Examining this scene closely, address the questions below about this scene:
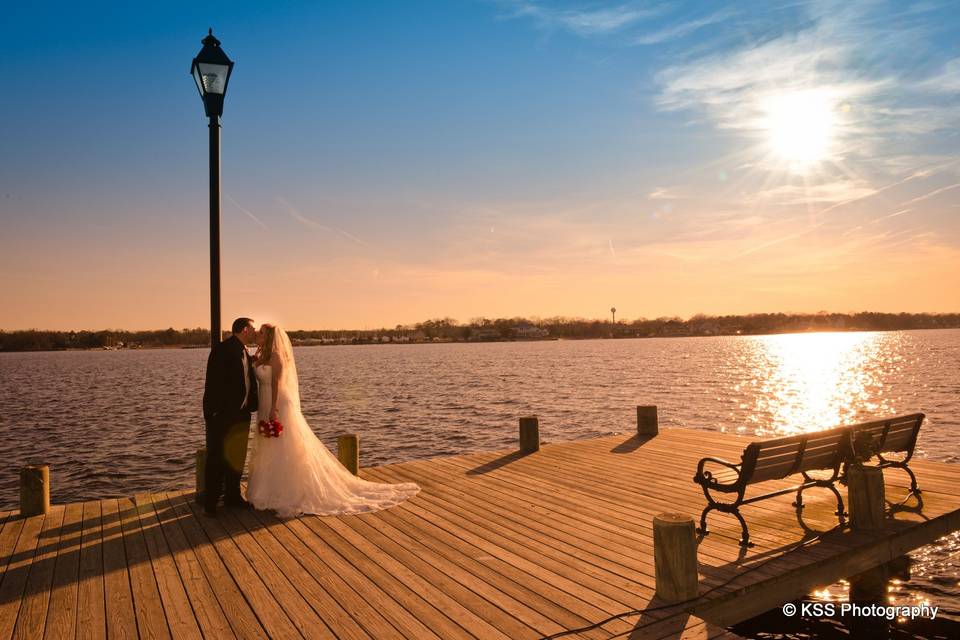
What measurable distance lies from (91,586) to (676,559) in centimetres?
518

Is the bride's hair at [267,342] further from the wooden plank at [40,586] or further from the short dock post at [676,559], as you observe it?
the short dock post at [676,559]

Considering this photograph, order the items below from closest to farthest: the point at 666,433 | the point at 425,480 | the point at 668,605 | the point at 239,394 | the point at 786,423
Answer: the point at 668,605, the point at 239,394, the point at 425,480, the point at 666,433, the point at 786,423

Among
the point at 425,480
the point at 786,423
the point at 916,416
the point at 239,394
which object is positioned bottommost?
the point at 786,423

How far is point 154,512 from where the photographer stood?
779 cm

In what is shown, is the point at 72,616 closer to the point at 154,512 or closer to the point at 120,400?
the point at 154,512

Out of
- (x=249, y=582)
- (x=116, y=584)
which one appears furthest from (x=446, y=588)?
(x=116, y=584)

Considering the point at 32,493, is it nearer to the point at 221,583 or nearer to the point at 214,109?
the point at 221,583

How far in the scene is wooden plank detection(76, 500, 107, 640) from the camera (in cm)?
464

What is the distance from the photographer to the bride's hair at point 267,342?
7766 mm

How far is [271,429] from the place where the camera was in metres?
7.66

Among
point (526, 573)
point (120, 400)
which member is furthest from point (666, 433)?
point (120, 400)

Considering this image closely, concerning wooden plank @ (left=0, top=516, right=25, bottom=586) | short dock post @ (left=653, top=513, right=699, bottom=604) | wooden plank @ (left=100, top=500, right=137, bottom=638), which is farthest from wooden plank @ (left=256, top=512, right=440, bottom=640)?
wooden plank @ (left=0, top=516, right=25, bottom=586)

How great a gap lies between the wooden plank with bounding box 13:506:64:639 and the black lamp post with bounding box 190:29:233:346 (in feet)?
9.14

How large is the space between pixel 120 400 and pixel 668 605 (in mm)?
48739
